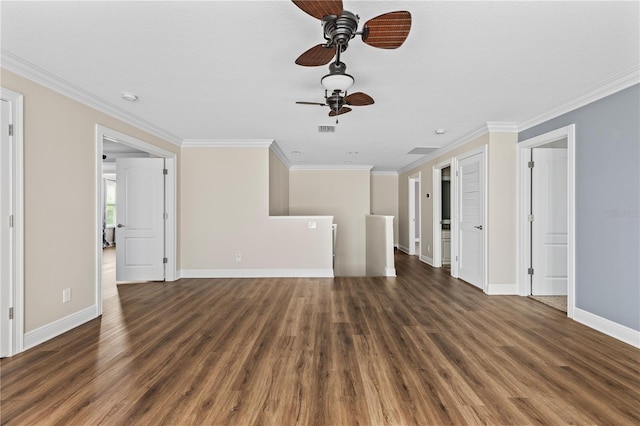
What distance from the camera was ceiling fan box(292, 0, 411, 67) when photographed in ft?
5.04

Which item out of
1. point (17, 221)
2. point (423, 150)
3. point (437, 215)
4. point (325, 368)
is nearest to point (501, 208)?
point (437, 215)

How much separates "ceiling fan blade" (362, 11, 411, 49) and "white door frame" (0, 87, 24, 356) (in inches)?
117

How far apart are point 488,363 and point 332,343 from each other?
1.27 metres

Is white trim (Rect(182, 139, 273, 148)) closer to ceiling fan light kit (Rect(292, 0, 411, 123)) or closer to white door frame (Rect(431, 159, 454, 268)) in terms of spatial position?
ceiling fan light kit (Rect(292, 0, 411, 123))

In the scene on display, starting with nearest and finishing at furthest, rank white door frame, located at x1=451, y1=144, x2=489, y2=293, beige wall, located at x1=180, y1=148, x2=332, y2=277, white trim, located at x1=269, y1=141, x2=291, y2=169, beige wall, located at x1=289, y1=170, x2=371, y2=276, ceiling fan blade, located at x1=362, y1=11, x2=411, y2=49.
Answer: ceiling fan blade, located at x1=362, y1=11, x2=411, y2=49 → white door frame, located at x1=451, y1=144, x2=489, y2=293 → beige wall, located at x1=180, y1=148, x2=332, y2=277 → white trim, located at x1=269, y1=141, x2=291, y2=169 → beige wall, located at x1=289, y1=170, x2=371, y2=276

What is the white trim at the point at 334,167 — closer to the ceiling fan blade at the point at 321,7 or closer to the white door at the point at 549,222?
the white door at the point at 549,222

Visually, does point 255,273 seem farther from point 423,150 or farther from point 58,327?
point 423,150

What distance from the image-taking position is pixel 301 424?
5.49 feet

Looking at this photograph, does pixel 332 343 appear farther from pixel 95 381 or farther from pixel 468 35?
pixel 468 35

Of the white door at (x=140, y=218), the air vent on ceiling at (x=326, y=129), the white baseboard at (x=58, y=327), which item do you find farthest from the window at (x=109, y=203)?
the air vent on ceiling at (x=326, y=129)

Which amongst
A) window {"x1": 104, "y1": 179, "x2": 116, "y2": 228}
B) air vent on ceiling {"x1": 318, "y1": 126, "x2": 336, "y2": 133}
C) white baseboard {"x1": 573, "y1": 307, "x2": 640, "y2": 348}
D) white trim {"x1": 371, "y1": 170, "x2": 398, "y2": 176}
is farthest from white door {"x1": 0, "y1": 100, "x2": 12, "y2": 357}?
window {"x1": 104, "y1": 179, "x2": 116, "y2": 228}

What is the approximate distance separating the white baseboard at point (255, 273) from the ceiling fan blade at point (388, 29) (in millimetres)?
4205

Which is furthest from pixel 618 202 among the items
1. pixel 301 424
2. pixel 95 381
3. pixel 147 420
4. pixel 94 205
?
pixel 94 205

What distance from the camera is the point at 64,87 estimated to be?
2.94 metres
